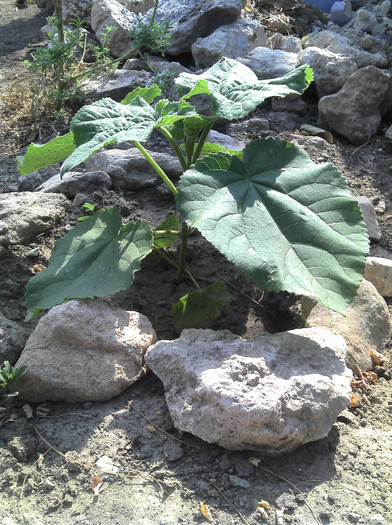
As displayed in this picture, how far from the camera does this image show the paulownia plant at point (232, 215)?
2045 millimetres

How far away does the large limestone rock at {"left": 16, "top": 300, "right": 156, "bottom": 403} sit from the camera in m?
2.11

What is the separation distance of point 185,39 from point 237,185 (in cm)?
269

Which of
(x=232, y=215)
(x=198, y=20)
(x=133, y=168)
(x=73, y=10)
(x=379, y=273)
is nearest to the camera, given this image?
(x=232, y=215)

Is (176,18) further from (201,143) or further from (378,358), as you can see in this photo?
(378,358)

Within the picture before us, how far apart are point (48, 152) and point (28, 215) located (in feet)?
1.25

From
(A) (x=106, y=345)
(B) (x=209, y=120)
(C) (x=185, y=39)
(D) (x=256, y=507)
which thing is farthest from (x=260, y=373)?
(C) (x=185, y=39)

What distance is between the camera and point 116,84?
4.17 m

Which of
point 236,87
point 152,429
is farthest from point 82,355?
point 236,87

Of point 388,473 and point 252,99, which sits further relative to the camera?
point 252,99

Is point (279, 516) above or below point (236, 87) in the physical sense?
below

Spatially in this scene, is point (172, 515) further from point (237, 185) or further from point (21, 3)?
point (21, 3)

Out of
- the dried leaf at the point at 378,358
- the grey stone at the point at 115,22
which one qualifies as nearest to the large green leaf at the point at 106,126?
the dried leaf at the point at 378,358

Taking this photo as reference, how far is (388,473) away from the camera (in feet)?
6.27

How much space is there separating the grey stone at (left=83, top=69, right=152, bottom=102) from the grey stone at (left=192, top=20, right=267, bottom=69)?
1.36ft
